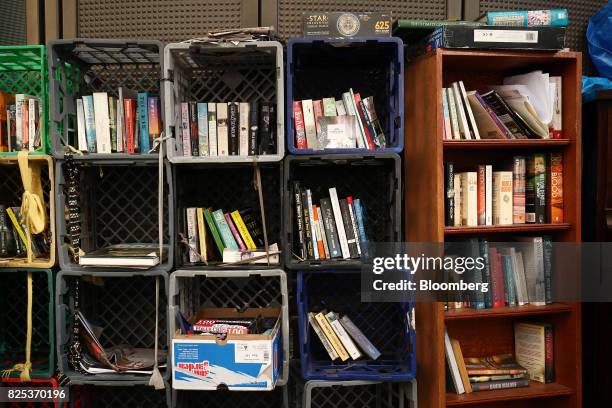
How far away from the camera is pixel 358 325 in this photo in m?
2.23

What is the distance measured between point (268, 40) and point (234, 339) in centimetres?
126

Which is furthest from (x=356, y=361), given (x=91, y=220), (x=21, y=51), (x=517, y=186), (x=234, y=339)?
(x=21, y=51)

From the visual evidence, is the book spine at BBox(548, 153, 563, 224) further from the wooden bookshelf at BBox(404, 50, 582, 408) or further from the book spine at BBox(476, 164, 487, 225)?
the book spine at BBox(476, 164, 487, 225)

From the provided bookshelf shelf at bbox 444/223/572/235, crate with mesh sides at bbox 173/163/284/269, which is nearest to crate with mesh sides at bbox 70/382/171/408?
crate with mesh sides at bbox 173/163/284/269

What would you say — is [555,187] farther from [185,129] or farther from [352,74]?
[185,129]

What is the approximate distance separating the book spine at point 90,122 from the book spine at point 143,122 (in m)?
0.21

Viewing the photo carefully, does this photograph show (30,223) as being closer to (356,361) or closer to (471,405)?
(356,361)

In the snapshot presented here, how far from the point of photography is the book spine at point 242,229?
6.45 feet

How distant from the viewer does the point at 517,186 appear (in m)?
1.99

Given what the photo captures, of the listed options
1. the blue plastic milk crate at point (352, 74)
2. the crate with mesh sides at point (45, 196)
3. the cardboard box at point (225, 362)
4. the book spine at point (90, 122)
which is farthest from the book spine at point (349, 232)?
the crate with mesh sides at point (45, 196)

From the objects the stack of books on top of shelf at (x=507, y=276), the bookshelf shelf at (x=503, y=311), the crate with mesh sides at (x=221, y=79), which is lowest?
the bookshelf shelf at (x=503, y=311)

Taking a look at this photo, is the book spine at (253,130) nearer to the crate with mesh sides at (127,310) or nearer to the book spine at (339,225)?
the book spine at (339,225)

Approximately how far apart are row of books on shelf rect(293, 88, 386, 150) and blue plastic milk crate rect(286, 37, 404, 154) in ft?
0.20

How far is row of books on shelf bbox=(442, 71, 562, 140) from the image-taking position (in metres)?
1.94
